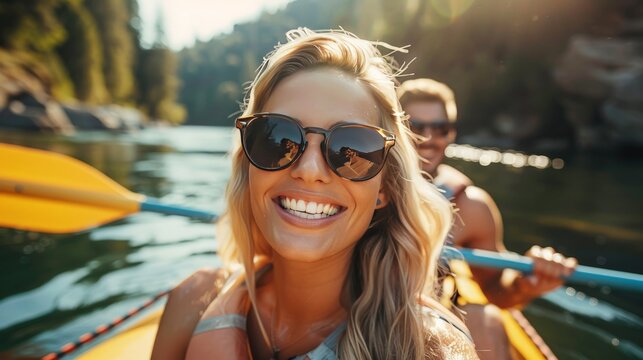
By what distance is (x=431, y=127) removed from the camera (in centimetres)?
315

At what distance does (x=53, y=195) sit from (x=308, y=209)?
2654 mm

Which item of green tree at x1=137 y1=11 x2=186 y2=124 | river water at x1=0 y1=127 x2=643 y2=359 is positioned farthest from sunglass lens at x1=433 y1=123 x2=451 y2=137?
green tree at x1=137 y1=11 x2=186 y2=124

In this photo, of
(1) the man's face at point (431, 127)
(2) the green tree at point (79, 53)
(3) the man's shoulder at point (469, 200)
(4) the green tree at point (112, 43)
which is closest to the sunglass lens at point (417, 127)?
(1) the man's face at point (431, 127)

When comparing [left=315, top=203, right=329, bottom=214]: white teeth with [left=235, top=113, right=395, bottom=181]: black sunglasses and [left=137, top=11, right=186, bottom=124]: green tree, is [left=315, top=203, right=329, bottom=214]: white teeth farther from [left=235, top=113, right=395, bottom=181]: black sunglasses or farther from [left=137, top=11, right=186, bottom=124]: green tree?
[left=137, top=11, right=186, bottom=124]: green tree

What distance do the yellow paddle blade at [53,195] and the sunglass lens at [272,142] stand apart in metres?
2.29

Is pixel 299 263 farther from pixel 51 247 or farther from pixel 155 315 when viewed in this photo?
pixel 51 247

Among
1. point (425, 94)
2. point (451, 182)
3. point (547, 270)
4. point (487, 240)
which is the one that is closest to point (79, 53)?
point (425, 94)

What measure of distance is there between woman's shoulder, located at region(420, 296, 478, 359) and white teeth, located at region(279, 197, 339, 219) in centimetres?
42

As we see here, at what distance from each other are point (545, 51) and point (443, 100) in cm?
2924

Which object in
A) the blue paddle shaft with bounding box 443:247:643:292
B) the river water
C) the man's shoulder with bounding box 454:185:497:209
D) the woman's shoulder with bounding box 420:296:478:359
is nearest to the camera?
the woman's shoulder with bounding box 420:296:478:359

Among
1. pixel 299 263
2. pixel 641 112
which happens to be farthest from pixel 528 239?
pixel 641 112

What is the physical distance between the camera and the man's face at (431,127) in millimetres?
3113

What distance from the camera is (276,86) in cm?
145

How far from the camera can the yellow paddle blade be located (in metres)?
3.22
